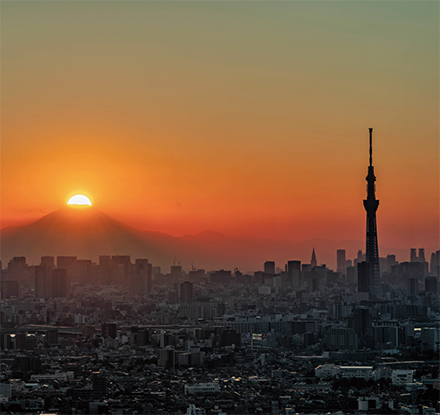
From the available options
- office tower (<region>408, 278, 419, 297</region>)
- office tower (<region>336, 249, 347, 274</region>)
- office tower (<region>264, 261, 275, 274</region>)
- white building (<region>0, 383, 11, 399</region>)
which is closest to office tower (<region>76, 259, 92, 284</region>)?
office tower (<region>264, 261, 275, 274</region>)

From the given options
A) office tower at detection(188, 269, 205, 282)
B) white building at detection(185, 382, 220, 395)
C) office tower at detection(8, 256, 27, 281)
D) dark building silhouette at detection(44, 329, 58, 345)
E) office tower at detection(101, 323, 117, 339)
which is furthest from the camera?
office tower at detection(188, 269, 205, 282)

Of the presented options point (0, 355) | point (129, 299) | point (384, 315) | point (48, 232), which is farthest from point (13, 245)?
point (0, 355)

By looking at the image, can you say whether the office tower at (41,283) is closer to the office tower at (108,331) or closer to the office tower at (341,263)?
the office tower at (341,263)

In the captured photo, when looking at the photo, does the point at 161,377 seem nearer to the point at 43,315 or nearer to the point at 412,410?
the point at 412,410

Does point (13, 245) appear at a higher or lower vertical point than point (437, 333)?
higher

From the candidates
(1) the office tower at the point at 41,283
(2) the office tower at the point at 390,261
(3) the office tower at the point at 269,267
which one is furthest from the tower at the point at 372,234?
(1) the office tower at the point at 41,283

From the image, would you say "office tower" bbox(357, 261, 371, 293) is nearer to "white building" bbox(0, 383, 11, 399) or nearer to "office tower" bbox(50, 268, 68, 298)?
"office tower" bbox(50, 268, 68, 298)
